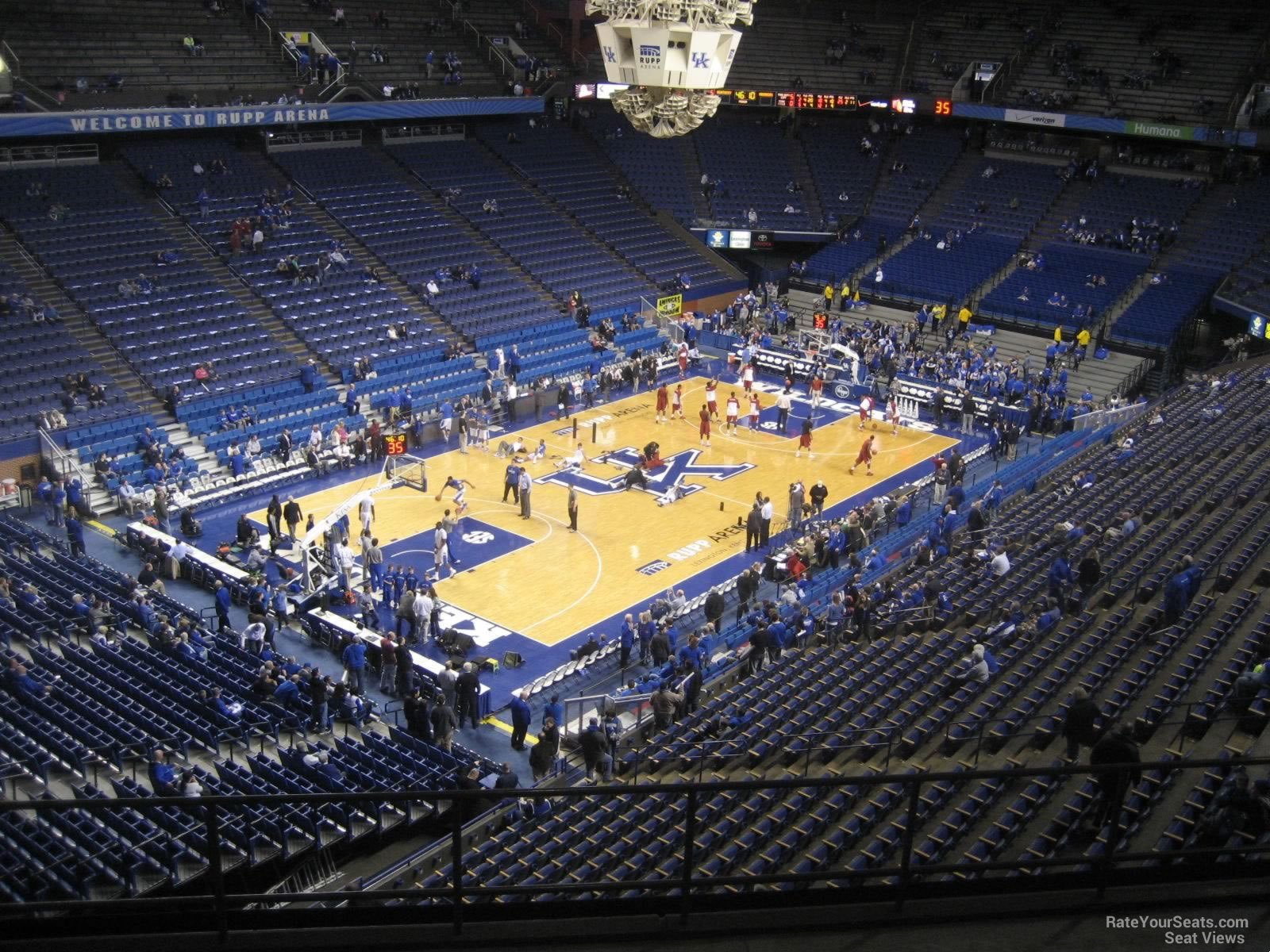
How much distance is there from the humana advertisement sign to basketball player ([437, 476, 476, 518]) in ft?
106

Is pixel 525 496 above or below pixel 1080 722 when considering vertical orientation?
below

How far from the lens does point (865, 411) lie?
130 feet

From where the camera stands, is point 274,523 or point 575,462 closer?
point 274,523

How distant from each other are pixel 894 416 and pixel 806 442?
463cm

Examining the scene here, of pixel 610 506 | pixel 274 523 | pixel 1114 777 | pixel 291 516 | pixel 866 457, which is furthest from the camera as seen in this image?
pixel 866 457

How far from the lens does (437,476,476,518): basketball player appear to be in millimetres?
31234

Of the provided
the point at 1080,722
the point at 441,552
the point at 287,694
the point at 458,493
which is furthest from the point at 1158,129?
the point at 287,694

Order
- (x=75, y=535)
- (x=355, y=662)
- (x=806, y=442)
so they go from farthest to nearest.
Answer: (x=806, y=442)
(x=75, y=535)
(x=355, y=662)

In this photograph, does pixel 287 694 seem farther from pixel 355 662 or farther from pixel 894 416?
pixel 894 416

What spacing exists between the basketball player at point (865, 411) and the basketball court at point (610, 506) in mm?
249

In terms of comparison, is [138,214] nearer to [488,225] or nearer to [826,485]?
[488,225]

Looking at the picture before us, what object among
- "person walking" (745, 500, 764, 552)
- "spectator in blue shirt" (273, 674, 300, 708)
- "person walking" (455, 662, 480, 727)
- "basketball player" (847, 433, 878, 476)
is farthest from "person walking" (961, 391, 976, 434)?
"spectator in blue shirt" (273, 674, 300, 708)

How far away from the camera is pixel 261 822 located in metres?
15.5

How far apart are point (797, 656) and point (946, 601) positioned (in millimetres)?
3103
